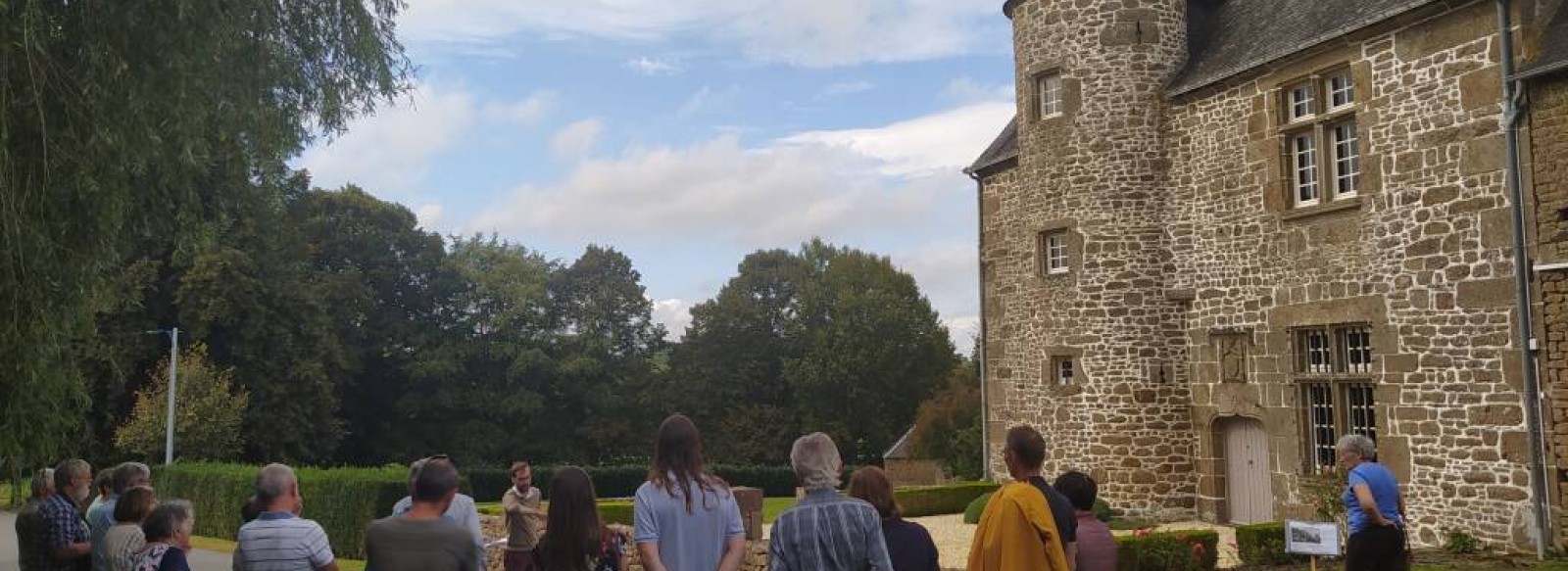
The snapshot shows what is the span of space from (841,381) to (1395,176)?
3470cm

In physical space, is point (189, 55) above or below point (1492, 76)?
below

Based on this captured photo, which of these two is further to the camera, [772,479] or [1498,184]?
[772,479]

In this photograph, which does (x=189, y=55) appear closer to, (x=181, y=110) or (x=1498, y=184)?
(x=181, y=110)

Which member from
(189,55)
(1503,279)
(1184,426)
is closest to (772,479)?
(1184,426)

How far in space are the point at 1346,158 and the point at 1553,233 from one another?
3321 millimetres

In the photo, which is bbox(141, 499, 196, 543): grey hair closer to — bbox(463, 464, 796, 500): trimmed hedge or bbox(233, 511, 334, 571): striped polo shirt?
bbox(233, 511, 334, 571): striped polo shirt

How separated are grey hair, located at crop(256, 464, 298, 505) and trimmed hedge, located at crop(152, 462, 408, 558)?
14.6m

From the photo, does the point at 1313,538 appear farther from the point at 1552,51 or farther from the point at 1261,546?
the point at 1552,51

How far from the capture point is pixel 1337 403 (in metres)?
16.1

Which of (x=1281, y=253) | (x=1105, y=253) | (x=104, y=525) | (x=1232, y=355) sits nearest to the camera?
(x=104, y=525)

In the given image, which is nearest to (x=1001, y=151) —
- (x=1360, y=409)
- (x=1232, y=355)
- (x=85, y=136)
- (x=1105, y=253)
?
(x=1105, y=253)

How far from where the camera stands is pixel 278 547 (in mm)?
4992

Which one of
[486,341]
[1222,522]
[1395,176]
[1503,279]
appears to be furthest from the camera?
[486,341]

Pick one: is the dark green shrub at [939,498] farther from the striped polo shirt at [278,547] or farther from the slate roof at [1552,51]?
the striped polo shirt at [278,547]
